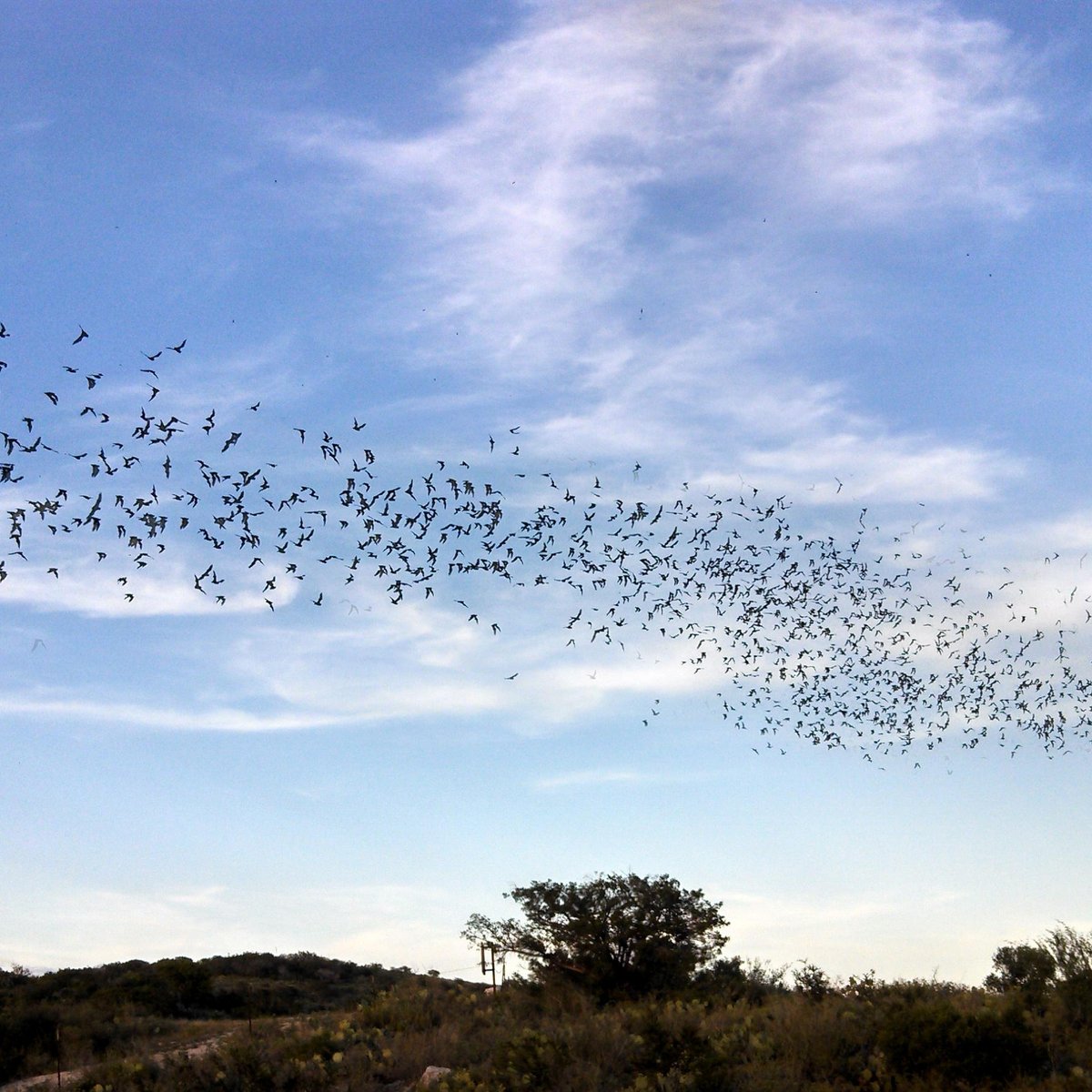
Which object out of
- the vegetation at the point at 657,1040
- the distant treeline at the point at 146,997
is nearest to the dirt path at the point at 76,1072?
the vegetation at the point at 657,1040

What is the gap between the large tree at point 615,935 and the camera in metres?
32.0

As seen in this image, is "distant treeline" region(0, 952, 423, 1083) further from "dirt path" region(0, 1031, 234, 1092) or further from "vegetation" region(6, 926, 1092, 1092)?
"dirt path" region(0, 1031, 234, 1092)

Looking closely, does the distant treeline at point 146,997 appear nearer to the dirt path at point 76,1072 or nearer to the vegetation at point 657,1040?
the vegetation at point 657,1040

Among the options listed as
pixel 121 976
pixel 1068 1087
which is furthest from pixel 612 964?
pixel 121 976

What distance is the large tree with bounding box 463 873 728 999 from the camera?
3203cm

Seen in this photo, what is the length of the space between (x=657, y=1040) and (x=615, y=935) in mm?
11704

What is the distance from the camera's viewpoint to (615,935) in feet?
107

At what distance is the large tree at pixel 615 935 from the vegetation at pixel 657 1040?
0.50 metres

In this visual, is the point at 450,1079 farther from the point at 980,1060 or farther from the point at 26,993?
the point at 26,993

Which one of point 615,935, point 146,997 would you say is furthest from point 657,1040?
point 146,997

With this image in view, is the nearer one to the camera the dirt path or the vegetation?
the vegetation

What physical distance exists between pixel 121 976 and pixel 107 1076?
69.9 feet

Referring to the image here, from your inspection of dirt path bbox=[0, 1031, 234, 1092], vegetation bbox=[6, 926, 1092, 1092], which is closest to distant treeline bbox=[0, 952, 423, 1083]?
vegetation bbox=[6, 926, 1092, 1092]

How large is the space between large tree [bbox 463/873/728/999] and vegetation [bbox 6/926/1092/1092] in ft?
1.64
